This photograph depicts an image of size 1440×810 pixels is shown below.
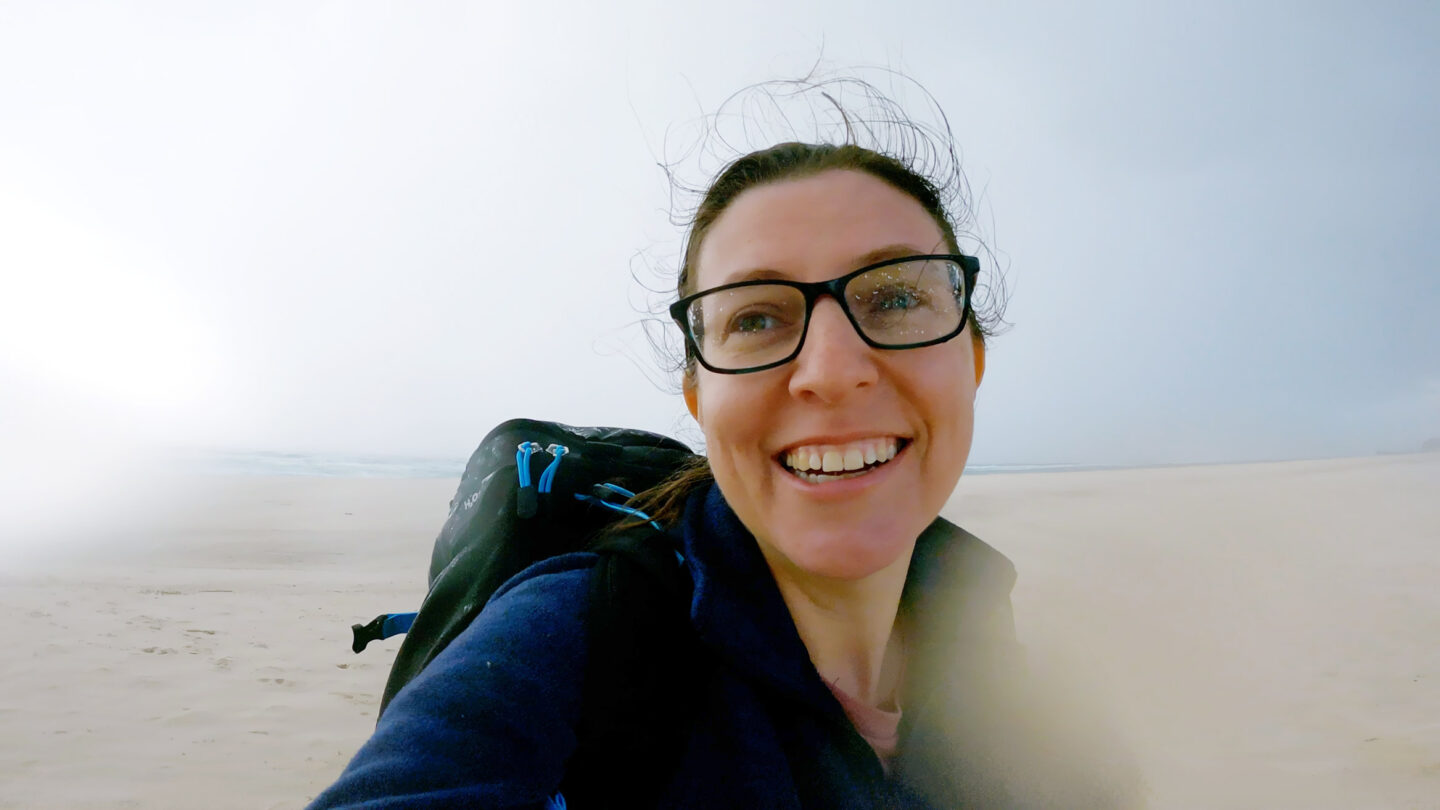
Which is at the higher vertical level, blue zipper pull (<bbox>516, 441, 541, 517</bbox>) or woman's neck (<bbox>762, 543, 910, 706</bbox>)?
blue zipper pull (<bbox>516, 441, 541, 517</bbox>)

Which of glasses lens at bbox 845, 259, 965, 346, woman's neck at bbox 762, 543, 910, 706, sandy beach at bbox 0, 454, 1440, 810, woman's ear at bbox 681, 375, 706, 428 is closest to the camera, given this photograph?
glasses lens at bbox 845, 259, 965, 346

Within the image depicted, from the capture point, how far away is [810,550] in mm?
1382

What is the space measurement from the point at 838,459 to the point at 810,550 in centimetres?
21

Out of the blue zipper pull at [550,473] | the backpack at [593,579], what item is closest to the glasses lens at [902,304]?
the backpack at [593,579]

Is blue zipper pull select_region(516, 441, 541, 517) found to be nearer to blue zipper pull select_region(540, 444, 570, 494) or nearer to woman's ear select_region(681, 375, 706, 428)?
blue zipper pull select_region(540, 444, 570, 494)

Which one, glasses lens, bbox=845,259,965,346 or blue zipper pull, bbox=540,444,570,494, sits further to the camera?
blue zipper pull, bbox=540,444,570,494

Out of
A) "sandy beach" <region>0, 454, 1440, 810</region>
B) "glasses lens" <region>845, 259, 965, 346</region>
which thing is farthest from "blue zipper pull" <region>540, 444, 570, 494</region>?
"sandy beach" <region>0, 454, 1440, 810</region>

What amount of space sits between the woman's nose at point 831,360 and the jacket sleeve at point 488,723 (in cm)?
65

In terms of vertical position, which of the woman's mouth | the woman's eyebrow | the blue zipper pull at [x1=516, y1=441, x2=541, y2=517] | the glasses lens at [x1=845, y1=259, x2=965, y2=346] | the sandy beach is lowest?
A: the sandy beach

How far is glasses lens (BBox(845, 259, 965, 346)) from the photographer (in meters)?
1.45

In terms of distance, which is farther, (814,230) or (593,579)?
(814,230)

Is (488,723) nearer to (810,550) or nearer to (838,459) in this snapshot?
(810,550)

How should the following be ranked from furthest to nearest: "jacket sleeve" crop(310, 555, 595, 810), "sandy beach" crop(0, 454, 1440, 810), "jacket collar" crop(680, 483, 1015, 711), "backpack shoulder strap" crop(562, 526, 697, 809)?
"sandy beach" crop(0, 454, 1440, 810) < "jacket collar" crop(680, 483, 1015, 711) < "backpack shoulder strap" crop(562, 526, 697, 809) < "jacket sleeve" crop(310, 555, 595, 810)

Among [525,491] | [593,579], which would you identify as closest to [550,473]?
[525,491]
